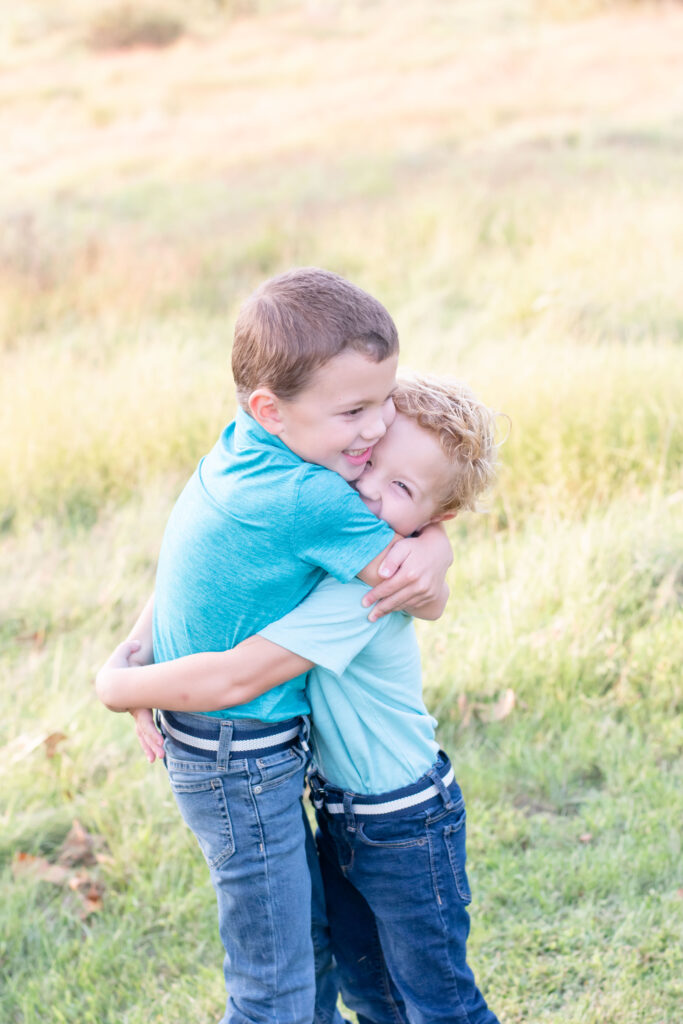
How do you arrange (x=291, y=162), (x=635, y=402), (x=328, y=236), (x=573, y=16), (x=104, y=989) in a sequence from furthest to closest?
(x=573, y=16), (x=291, y=162), (x=328, y=236), (x=635, y=402), (x=104, y=989)

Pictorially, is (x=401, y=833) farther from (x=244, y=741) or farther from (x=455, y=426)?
(x=455, y=426)

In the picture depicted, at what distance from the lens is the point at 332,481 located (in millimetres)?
1942

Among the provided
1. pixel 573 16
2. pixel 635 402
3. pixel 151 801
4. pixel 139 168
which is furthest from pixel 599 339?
pixel 573 16

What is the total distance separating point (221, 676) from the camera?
200 cm

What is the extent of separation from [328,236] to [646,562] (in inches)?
261

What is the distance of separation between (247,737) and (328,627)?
0.29 meters

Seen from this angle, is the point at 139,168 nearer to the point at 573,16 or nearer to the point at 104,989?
the point at 104,989

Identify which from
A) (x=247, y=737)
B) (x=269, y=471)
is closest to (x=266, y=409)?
(x=269, y=471)

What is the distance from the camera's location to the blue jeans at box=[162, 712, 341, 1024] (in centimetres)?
205

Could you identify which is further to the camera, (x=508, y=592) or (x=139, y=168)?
(x=139, y=168)

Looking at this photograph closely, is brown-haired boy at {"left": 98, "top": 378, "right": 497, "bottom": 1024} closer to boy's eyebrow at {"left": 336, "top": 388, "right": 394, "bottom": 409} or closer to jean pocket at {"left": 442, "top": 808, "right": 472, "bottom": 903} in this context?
jean pocket at {"left": 442, "top": 808, "right": 472, "bottom": 903}

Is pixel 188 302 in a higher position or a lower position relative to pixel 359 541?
lower

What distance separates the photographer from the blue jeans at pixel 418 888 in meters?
2.11

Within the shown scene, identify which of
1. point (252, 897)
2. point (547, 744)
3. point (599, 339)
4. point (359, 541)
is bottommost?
point (547, 744)
